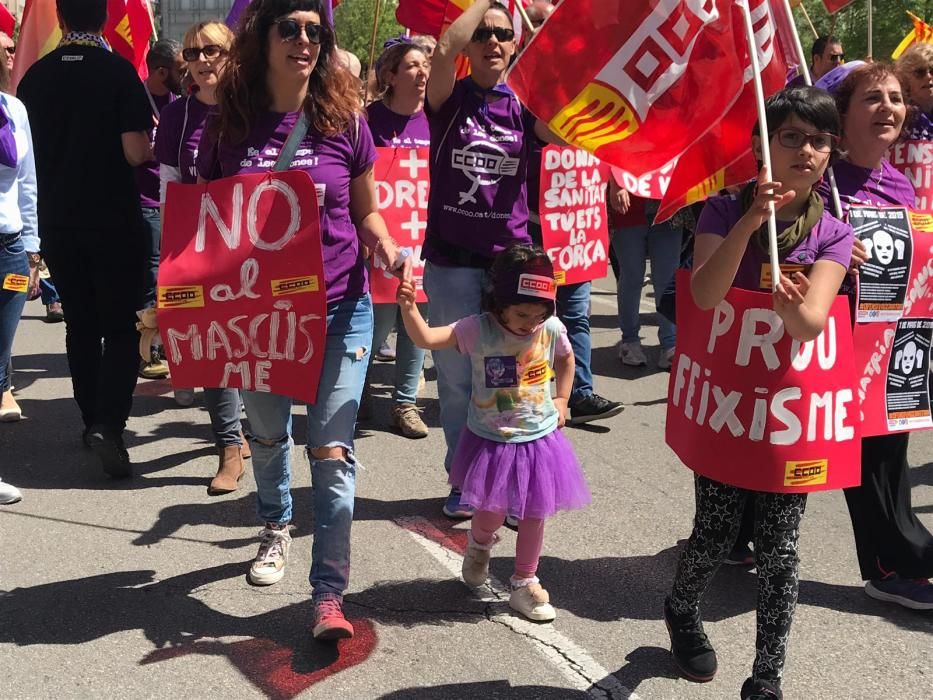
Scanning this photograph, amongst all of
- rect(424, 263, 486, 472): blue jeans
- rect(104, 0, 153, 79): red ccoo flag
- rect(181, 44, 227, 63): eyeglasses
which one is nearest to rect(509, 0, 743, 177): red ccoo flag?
rect(424, 263, 486, 472): blue jeans

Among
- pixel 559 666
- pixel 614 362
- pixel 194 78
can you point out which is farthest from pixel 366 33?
pixel 559 666

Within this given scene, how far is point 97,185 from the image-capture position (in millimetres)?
5414

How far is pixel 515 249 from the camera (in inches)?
156

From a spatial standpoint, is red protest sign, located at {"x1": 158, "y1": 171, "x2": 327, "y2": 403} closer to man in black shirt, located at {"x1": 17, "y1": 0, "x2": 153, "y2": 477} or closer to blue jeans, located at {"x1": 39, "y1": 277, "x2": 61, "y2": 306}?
man in black shirt, located at {"x1": 17, "y1": 0, "x2": 153, "y2": 477}

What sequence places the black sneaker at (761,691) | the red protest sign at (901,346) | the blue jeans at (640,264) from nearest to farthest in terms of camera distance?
1. the black sneaker at (761,691)
2. the red protest sign at (901,346)
3. the blue jeans at (640,264)

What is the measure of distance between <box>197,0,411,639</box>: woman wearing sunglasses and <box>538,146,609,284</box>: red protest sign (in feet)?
7.86

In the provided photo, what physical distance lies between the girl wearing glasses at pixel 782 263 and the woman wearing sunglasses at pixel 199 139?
2143 millimetres

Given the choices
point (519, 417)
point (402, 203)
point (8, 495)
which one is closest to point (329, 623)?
point (519, 417)

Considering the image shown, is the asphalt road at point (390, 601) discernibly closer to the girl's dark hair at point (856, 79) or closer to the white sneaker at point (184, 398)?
the white sneaker at point (184, 398)

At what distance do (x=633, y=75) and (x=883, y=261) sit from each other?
3.62 feet

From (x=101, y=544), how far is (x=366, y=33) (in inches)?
1254

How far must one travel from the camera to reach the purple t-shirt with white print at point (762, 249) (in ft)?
10.7

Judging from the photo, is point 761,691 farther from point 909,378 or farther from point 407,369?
point 407,369

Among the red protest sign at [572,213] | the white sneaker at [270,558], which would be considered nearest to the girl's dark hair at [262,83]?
the white sneaker at [270,558]
